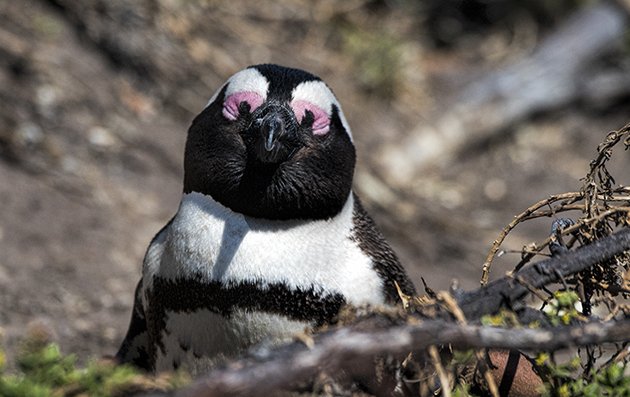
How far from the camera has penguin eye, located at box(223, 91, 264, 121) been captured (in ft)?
10.3

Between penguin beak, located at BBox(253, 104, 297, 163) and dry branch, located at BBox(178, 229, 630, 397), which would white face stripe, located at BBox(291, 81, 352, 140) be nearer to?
penguin beak, located at BBox(253, 104, 297, 163)

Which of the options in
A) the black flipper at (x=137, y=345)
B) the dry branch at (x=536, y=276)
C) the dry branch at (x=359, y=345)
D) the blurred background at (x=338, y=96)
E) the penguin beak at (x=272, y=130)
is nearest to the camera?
the dry branch at (x=359, y=345)

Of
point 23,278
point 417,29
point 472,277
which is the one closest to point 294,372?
point 23,278

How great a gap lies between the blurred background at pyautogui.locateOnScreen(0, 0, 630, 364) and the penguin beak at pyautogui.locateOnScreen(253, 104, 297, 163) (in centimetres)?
198

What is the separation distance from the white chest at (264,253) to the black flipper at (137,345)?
52 centimetres

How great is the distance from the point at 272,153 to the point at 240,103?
0.82 ft

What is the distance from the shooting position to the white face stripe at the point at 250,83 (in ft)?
10.4

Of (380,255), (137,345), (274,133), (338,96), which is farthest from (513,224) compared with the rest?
(338,96)

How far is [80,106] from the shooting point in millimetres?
6871

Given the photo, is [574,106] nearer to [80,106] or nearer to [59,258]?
[80,106]

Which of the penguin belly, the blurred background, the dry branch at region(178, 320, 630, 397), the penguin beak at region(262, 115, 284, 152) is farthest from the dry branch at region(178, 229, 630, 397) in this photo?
the blurred background

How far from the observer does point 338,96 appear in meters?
8.62

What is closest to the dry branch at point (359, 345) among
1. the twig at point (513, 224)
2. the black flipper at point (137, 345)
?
the twig at point (513, 224)

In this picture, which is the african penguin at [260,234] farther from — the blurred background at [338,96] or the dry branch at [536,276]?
the blurred background at [338,96]
